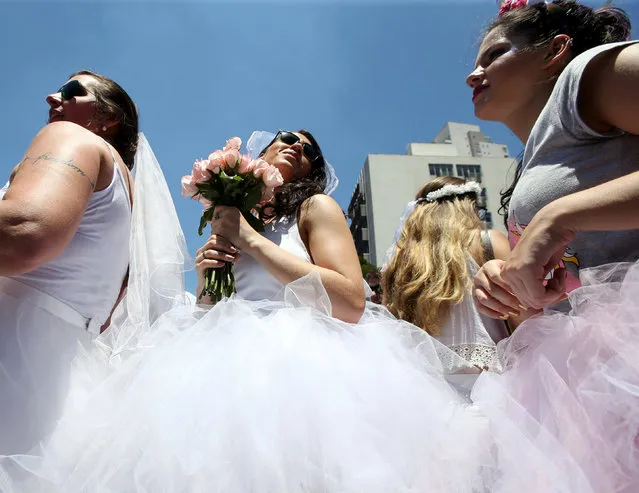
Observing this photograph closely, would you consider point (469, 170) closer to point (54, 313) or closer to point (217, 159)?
point (217, 159)

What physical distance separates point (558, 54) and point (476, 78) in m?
0.34

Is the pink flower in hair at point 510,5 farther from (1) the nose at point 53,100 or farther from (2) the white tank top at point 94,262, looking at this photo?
(1) the nose at point 53,100

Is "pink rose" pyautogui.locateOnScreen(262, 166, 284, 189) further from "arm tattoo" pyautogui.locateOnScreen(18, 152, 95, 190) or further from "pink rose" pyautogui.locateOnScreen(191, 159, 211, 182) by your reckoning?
"arm tattoo" pyautogui.locateOnScreen(18, 152, 95, 190)

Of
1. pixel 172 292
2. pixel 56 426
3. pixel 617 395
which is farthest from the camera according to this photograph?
pixel 172 292

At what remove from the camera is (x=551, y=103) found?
5.18 feet

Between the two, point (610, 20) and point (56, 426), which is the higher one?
point (610, 20)

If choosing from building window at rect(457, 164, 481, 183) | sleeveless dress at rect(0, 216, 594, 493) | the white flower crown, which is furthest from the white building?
sleeveless dress at rect(0, 216, 594, 493)

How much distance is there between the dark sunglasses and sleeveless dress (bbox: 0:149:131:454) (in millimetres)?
714

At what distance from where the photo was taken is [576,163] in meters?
1.49

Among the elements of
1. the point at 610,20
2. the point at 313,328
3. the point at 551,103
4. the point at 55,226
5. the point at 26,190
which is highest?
the point at 610,20

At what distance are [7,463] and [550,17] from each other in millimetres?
2624

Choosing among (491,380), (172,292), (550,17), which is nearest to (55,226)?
(172,292)

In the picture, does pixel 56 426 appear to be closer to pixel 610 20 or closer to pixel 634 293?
pixel 634 293

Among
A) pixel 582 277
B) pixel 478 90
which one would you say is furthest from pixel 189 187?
pixel 582 277
